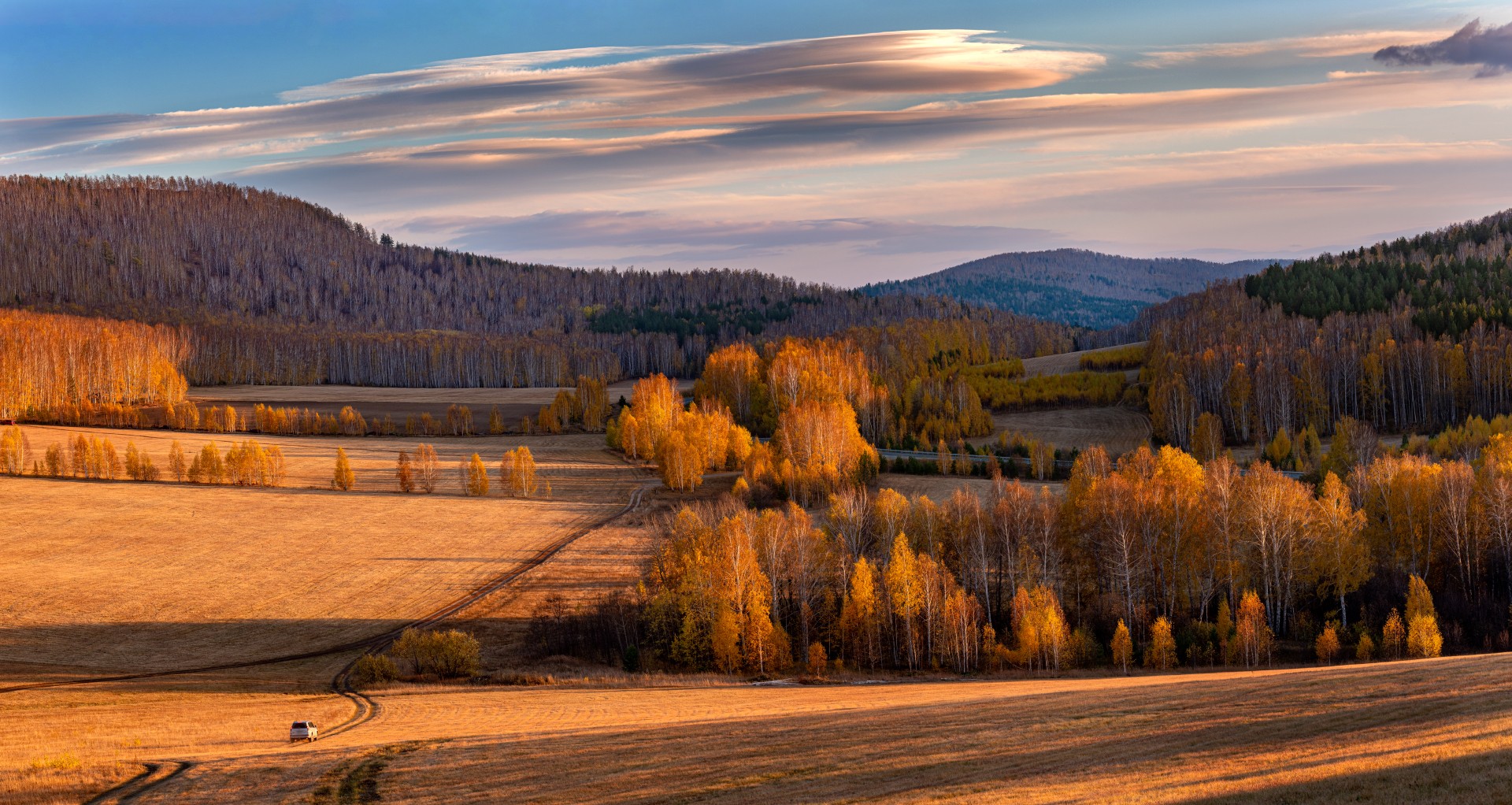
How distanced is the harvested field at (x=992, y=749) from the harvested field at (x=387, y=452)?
6601 centimetres

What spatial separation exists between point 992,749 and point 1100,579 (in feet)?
138

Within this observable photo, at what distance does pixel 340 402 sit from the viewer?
17400cm

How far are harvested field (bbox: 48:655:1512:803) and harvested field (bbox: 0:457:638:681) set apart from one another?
22498 millimetres

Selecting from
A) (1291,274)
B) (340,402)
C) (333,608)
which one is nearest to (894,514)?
(333,608)

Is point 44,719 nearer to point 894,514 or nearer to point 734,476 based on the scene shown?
point 894,514

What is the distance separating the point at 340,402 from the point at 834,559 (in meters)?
132

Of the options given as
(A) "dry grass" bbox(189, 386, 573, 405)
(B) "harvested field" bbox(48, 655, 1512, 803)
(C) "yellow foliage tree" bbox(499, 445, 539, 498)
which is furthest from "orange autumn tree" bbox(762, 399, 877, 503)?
(A) "dry grass" bbox(189, 386, 573, 405)

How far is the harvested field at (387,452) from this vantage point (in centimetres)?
10538

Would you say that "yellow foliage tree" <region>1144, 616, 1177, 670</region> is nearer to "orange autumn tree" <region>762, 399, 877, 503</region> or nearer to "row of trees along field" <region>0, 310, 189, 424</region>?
"orange autumn tree" <region>762, 399, 877, 503</region>

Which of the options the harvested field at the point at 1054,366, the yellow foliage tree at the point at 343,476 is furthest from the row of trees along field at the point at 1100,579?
the harvested field at the point at 1054,366

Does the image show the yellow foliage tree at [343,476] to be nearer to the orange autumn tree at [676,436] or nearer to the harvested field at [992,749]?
the orange autumn tree at [676,436]

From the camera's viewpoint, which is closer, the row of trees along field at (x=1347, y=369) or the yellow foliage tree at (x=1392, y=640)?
the yellow foliage tree at (x=1392, y=640)

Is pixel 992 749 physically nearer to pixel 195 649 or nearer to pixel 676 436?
pixel 195 649

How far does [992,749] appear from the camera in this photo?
2805 cm
